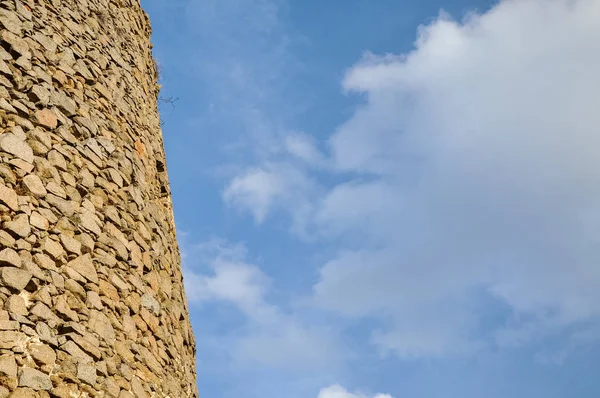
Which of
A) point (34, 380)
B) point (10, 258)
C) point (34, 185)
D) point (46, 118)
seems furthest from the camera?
point (46, 118)

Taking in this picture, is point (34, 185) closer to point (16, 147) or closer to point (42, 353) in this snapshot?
point (16, 147)

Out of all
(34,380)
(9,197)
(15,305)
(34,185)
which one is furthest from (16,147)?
(34,380)

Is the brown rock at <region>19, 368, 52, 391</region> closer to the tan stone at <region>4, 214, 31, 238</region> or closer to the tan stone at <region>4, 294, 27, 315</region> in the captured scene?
the tan stone at <region>4, 294, 27, 315</region>

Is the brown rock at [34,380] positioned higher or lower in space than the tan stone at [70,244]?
lower

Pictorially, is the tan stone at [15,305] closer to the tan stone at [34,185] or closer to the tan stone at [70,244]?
the tan stone at [70,244]

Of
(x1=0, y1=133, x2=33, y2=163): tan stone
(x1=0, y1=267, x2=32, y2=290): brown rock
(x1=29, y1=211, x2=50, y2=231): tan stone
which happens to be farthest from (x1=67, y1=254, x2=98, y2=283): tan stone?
(x1=0, y1=133, x2=33, y2=163): tan stone

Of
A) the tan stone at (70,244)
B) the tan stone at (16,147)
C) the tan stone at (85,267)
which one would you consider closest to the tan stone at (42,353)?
the tan stone at (85,267)

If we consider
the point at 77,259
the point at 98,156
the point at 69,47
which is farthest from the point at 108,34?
the point at 77,259

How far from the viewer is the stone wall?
4.27 m

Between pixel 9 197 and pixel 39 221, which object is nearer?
pixel 9 197

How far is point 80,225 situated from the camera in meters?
5.10

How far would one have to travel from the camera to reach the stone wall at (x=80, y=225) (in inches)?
168

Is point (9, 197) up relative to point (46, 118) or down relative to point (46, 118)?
down

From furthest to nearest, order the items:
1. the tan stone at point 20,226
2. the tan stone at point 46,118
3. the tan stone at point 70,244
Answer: the tan stone at point 46,118 < the tan stone at point 70,244 < the tan stone at point 20,226
